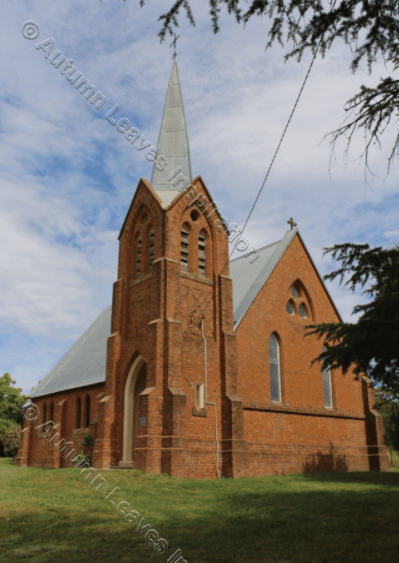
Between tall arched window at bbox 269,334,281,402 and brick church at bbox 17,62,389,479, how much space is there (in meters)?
0.06

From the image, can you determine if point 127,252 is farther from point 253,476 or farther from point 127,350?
point 253,476

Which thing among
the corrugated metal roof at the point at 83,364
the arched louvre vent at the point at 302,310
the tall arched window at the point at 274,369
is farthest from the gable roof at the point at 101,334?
the tall arched window at the point at 274,369

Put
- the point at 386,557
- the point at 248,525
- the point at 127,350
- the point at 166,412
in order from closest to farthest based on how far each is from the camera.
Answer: the point at 386,557 → the point at 248,525 → the point at 166,412 → the point at 127,350

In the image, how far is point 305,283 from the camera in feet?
88.5

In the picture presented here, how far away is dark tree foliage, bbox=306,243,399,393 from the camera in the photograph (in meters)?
10.0

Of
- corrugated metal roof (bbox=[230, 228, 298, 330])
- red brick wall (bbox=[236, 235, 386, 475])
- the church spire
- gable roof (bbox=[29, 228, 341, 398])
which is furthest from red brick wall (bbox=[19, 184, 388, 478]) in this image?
the church spire

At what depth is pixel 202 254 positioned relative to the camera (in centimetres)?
2375

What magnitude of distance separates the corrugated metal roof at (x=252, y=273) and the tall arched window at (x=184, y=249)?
350 centimetres

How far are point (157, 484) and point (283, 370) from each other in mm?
9772

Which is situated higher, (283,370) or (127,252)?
(127,252)

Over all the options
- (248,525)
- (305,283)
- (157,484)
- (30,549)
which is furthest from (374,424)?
(30,549)

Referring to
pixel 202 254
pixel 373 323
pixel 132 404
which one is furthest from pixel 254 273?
pixel 373 323

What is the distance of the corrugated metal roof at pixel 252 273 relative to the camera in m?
24.2

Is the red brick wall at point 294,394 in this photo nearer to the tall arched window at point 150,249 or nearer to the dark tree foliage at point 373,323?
the tall arched window at point 150,249
